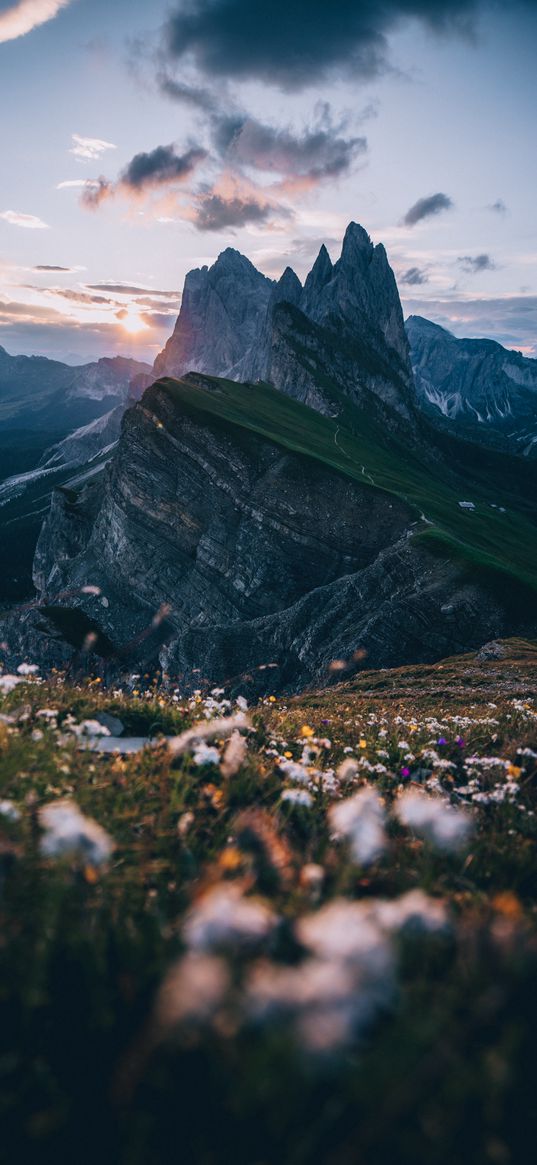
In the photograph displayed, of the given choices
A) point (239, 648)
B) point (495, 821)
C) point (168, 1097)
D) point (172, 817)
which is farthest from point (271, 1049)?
point (239, 648)

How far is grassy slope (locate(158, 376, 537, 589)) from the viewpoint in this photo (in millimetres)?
54044

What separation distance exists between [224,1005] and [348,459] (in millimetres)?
84245

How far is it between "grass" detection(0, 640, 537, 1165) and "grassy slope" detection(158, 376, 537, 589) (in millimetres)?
43064

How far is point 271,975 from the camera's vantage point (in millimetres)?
1896

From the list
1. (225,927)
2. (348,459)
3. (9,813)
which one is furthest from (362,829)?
(348,459)

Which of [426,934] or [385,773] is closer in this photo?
[426,934]

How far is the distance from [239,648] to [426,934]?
48797mm

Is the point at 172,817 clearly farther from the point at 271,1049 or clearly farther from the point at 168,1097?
the point at 271,1049

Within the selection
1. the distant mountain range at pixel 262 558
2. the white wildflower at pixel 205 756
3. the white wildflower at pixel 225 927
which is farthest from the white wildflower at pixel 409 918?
the distant mountain range at pixel 262 558

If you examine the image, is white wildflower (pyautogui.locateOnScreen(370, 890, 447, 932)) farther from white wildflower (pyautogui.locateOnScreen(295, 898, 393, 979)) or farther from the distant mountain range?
the distant mountain range

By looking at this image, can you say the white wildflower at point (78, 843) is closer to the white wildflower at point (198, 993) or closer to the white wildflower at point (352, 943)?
the white wildflower at point (198, 993)

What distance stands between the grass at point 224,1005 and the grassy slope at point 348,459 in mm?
43064

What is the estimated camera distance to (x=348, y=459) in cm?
8262

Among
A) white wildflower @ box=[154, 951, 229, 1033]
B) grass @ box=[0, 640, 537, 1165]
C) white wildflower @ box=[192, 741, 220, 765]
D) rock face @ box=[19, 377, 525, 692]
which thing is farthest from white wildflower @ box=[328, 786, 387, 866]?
rock face @ box=[19, 377, 525, 692]
